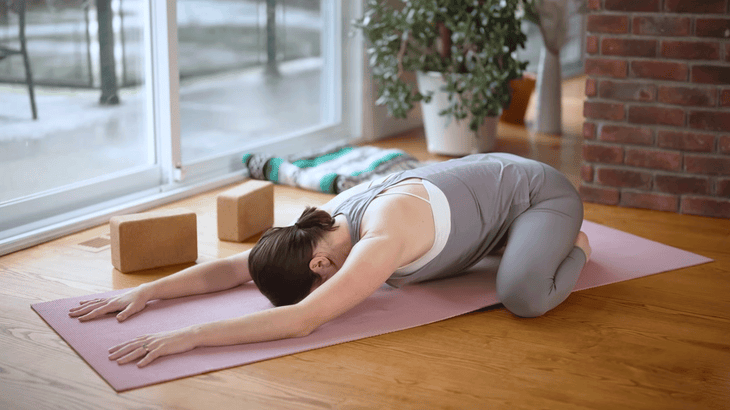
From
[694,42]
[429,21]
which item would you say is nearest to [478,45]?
[429,21]

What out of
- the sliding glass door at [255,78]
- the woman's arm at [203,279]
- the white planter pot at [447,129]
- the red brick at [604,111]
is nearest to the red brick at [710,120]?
the red brick at [604,111]

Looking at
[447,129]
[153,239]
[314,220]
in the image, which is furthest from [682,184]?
[153,239]

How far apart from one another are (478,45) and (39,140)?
6.40 ft

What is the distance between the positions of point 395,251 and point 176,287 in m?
0.61

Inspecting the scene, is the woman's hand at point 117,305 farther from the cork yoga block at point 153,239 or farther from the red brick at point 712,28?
the red brick at point 712,28

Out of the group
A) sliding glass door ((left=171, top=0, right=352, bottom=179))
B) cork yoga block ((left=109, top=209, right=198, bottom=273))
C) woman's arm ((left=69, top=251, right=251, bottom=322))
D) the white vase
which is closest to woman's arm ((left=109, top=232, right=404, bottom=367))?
woman's arm ((left=69, top=251, right=251, bottom=322))

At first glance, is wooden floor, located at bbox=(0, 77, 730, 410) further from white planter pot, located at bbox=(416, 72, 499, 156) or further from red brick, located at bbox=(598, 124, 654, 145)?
white planter pot, located at bbox=(416, 72, 499, 156)

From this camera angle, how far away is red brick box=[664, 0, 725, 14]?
2732mm

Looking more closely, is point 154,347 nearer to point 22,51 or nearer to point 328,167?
point 22,51

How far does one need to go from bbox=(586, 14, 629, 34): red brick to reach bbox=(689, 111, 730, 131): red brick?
1.34 ft

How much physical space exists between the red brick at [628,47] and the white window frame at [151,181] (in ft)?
5.25

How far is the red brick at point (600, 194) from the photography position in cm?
308

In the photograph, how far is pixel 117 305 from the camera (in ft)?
6.47

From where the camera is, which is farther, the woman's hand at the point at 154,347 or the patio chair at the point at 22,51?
the patio chair at the point at 22,51
